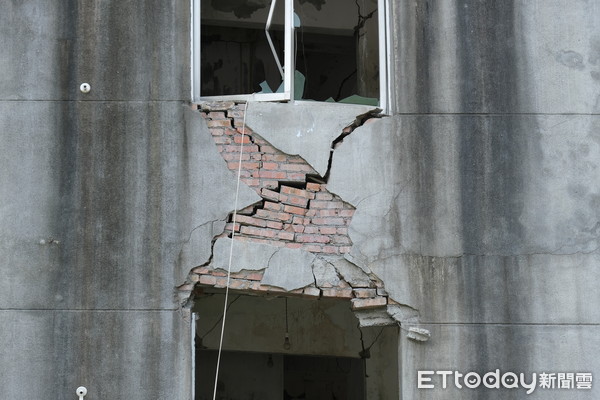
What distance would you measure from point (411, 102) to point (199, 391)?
6.22 m

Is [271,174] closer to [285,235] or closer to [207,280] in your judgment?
[285,235]

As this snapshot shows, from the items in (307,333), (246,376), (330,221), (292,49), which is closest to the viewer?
(330,221)

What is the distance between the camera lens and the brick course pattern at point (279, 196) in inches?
285

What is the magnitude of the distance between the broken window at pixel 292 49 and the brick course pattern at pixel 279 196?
0.31 metres

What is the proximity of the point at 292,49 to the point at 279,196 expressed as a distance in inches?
46.0

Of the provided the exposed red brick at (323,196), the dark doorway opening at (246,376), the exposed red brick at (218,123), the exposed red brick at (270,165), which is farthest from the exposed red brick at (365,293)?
the dark doorway opening at (246,376)

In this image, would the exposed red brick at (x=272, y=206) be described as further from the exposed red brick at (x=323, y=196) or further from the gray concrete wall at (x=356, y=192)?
the exposed red brick at (x=323, y=196)

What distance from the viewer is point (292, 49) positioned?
24.6 ft

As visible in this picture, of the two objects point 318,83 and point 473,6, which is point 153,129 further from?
point 318,83

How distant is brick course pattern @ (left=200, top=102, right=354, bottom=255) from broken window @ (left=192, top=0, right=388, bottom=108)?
307mm

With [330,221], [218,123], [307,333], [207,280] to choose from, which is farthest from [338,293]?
[307,333]

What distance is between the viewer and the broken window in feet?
24.9

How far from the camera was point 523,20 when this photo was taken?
751 centimetres

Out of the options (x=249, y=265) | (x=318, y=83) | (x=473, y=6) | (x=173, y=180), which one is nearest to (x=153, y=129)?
(x=173, y=180)
